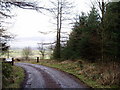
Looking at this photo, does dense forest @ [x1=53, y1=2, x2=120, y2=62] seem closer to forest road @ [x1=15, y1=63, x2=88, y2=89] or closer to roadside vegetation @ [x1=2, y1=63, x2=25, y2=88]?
forest road @ [x1=15, y1=63, x2=88, y2=89]

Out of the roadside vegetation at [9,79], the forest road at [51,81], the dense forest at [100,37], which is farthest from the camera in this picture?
the dense forest at [100,37]

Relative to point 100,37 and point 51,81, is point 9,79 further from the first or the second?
point 100,37

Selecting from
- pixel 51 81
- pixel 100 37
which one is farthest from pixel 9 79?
pixel 100 37

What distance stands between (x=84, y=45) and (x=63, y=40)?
8389mm

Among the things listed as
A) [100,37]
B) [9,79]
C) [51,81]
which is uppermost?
[100,37]

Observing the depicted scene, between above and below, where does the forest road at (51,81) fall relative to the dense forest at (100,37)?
Result: below

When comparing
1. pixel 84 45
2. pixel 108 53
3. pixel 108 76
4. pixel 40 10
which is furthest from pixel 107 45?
pixel 40 10

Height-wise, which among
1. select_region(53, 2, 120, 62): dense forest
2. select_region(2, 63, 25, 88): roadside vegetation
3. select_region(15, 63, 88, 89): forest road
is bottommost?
select_region(15, 63, 88, 89): forest road

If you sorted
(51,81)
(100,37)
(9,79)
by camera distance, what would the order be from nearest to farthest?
(9,79) < (51,81) < (100,37)

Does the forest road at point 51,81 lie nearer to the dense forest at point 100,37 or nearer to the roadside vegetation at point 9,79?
the roadside vegetation at point 9,79

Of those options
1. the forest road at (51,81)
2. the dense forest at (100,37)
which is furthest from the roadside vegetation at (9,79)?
the dense forest at (100,37)

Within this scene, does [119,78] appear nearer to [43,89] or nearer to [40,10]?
[43,89]

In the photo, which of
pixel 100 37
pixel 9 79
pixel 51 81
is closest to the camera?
pixel 9 79

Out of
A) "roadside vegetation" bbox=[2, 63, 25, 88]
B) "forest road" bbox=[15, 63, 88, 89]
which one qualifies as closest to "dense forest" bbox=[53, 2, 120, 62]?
"forest road" bbox=[15, 63, 88, 89]
